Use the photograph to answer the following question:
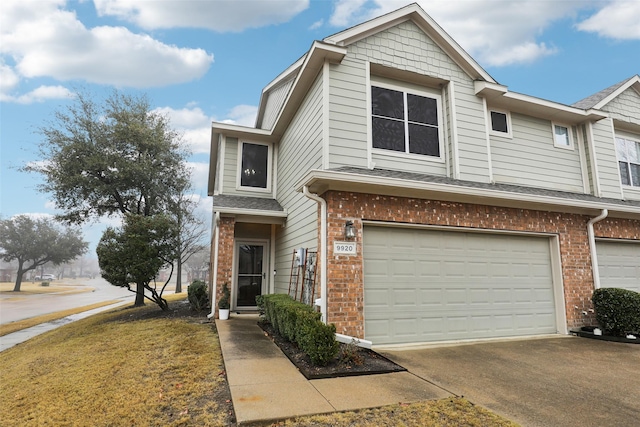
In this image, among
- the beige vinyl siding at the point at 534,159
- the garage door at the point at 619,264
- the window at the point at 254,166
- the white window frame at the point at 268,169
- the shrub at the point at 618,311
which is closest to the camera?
the shrub at the point at 618,311

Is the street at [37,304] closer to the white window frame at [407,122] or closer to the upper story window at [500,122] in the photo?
the white window frame at [407,122]

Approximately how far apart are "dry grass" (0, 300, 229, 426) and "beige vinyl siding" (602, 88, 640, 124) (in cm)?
1198

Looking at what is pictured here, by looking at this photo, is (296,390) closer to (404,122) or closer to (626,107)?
(404,122)

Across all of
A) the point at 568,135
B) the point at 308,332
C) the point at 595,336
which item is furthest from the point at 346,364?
the point at 568,135

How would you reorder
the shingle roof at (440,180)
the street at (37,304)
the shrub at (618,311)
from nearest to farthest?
the shingle roof at (440,180)
the shrub at (618,311)
the street at (37,304)

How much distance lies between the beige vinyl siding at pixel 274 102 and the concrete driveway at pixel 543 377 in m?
7.53

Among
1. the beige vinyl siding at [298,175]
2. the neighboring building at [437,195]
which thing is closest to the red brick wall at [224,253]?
the neighboring building at [437,195]

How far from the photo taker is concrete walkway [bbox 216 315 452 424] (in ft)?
10.5

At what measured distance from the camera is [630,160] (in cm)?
982

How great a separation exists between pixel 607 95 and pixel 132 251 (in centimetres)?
1455

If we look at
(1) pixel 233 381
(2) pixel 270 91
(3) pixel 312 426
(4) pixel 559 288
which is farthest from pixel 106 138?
(4) pixel 559 288

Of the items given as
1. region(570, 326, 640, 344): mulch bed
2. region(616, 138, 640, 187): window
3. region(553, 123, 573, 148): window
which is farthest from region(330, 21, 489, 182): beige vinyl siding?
region(616, 138, 640, 187): window

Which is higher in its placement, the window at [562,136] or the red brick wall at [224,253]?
the window at [562,136]

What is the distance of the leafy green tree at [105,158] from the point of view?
1371cm
